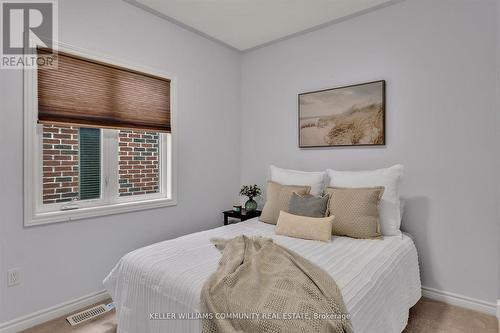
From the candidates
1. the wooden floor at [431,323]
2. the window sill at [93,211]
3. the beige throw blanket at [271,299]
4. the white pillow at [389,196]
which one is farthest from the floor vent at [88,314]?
the white pillow at [389,196]

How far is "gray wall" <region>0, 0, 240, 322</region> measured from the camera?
2.02 metres

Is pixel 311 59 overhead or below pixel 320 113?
overhead

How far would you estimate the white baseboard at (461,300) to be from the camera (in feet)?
7.42

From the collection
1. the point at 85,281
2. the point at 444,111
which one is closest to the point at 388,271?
the point at 444,111

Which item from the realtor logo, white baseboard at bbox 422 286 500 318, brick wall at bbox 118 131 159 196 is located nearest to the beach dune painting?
white baseboard at bbox 422 286 500 318

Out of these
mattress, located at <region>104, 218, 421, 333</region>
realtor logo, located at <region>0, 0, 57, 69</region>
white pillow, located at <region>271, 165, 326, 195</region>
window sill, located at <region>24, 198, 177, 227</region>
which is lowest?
mattress, located at <region>104, 218, 421, 333</region>

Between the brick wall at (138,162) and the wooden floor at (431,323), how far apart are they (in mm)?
1132

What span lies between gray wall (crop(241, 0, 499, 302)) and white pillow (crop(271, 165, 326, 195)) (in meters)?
0.35

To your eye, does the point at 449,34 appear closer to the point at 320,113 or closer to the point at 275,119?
the point at 320,113

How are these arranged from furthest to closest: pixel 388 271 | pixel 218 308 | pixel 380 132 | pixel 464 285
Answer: pixel 380 132 < pixel 464 285 < pixel 388 271 < pixel 218 308

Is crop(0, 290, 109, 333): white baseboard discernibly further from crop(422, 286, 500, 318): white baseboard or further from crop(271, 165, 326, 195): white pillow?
crop(422, 286, 500, 318): white baseboard

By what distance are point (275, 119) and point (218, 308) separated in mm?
2655

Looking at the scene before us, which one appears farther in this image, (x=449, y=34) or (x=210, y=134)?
(x=210, y=134)

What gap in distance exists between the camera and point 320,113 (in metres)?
3.14
